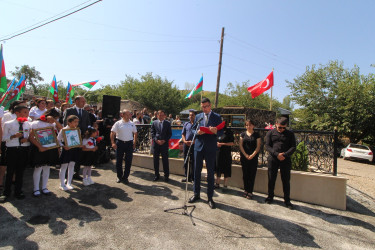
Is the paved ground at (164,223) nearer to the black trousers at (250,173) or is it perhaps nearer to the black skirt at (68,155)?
the black trousers at (250,173)

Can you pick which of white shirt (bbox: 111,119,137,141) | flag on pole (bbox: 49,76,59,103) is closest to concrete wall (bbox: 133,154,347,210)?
white shirt (bbox: 111,119,137,141)

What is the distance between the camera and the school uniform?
3963mm

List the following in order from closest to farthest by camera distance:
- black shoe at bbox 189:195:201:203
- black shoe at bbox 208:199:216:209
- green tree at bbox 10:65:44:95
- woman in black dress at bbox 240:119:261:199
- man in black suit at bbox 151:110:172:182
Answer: black shoe at bbox 208:199:216:209 → black shoe at bbox 189:195:201:203 → woman in black dress at bbox 240:119:261:199 → man in black suit at bbox 151:110:172:182 → green tree at bbox 10:65:44:95

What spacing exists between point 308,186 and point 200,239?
3.22 m

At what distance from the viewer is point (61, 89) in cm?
4481

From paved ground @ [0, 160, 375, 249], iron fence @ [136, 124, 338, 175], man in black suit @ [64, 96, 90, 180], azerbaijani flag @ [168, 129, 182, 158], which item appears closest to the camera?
paved ground @ [0, 160, 375, 249]

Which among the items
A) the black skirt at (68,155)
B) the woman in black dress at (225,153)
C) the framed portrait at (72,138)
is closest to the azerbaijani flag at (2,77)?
the framed portrait at (72,138)

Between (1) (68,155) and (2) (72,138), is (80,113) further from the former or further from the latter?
(1) (68,155)

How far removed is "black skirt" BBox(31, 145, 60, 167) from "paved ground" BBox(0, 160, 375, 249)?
2.23 feet

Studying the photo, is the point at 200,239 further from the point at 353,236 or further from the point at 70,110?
the point at 70,110

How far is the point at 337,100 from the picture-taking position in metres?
19.5

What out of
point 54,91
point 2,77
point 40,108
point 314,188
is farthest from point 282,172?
point 54,91

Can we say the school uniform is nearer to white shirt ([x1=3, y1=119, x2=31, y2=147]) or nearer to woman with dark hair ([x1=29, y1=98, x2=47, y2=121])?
white shirt ([x1=3, y1=119, x2=31, y2=147])

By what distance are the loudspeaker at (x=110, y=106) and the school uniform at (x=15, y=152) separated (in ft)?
13.0
